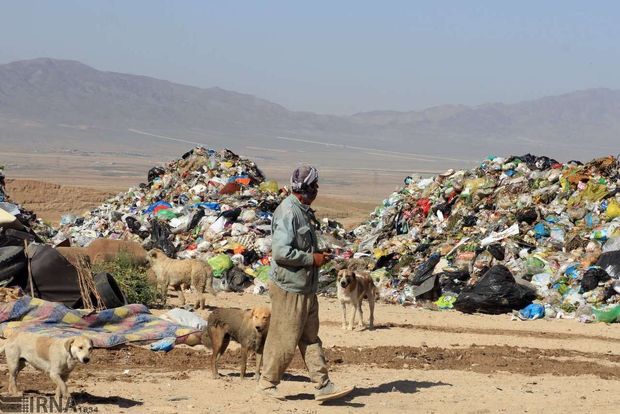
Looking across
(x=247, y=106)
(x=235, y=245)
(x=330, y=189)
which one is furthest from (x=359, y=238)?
(x=247, y=106)

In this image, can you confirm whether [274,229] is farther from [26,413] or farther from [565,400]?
[565,400]

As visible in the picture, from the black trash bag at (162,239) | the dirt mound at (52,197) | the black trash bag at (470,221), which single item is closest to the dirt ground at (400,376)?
the black trash bag at (470,221)

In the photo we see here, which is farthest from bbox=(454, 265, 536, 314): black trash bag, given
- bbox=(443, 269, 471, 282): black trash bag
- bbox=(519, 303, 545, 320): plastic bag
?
bbox=(443, 269, 471, 282): black trash bag

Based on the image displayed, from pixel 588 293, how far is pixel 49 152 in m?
95.0

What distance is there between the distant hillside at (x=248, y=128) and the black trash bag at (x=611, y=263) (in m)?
80.7

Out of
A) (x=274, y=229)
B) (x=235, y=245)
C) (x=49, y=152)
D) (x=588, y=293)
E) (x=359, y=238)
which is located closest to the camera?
(x=274, y=229)

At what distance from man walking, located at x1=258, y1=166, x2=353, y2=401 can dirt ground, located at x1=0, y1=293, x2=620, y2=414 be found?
0.84 ft

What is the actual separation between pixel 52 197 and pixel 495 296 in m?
23.9

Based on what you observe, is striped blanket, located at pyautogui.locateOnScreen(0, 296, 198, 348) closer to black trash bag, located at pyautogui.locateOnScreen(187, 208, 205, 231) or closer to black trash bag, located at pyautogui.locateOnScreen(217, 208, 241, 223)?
black trash bag, located at pyautogui.locateOnScreen(217, 208, 241, 223)

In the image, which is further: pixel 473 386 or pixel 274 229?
pixel 473 386

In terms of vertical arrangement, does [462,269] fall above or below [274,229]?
below

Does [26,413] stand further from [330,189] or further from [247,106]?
[247,106]

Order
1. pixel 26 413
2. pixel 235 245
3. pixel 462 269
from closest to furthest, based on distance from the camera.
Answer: pixel 26 413, pixel 462 269, pixel 235 245

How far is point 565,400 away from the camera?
8273 millimetres
